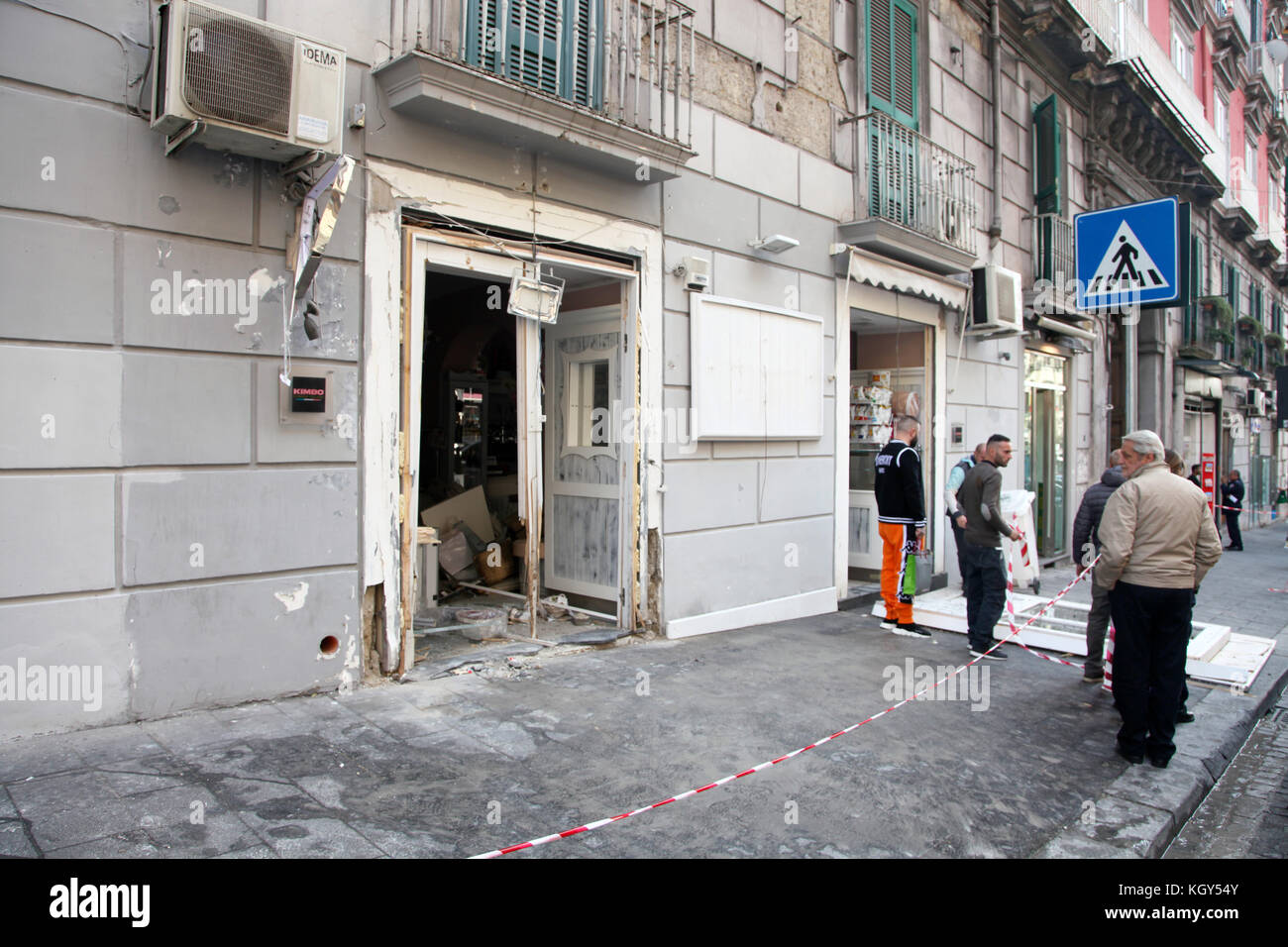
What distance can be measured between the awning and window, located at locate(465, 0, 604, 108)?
3.54 meters

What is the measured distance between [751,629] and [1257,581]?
30.8ft

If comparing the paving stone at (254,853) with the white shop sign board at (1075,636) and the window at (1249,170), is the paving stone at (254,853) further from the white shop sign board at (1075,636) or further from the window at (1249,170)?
the window at (1249,170)

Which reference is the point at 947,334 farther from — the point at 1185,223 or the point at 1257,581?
the point at 1257,581

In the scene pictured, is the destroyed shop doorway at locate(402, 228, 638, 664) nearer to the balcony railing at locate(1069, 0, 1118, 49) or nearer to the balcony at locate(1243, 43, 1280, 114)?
the balcony railing at locate(1069, 0, 1118, 49)

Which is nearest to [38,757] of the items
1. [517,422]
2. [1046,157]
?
[517,422]

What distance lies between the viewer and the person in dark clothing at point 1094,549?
251 inches

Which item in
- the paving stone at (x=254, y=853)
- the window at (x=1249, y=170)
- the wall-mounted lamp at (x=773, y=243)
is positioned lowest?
the paving stone at (x=254, y=853)

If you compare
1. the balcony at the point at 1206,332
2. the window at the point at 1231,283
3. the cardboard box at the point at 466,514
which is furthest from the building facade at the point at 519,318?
the window at the point at 1231,283

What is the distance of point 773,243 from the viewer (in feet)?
25.4

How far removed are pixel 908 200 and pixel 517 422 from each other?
17.2 ft

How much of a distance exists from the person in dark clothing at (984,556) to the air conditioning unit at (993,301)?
407 cm
